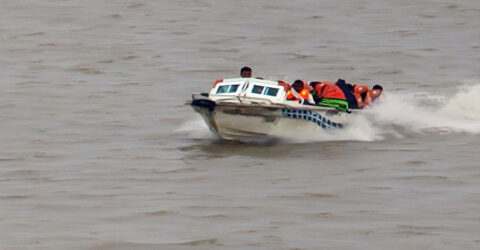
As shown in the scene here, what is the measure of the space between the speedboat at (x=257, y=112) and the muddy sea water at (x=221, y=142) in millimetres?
368

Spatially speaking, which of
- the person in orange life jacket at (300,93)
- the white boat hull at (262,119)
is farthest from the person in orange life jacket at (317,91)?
the white boat hull at (262,119)

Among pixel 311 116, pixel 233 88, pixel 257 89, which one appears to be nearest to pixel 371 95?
pixel 311 116

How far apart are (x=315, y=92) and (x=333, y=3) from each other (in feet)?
69.5

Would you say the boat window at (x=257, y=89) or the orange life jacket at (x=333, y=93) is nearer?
the boat window at (x=257, y=89)

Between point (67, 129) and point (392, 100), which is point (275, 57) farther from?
point (67, 129)

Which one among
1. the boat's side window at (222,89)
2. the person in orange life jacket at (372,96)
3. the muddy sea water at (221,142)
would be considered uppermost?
the boat's side window at (222,89)

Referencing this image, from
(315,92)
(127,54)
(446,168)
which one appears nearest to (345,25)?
(127,54)

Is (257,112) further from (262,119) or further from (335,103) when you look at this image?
(335,103)

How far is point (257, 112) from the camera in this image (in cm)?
3175

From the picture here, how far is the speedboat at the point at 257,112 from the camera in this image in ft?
104

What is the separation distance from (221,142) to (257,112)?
128 centimetres

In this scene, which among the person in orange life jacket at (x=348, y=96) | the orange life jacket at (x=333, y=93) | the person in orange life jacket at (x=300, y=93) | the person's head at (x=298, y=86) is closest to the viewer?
the person in orange life jacket at (x=300, y=93)

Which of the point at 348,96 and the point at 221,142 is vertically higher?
the point at 348,96

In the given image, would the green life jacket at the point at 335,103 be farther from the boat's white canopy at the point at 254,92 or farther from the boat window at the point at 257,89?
the boat window at the point at 257,89
